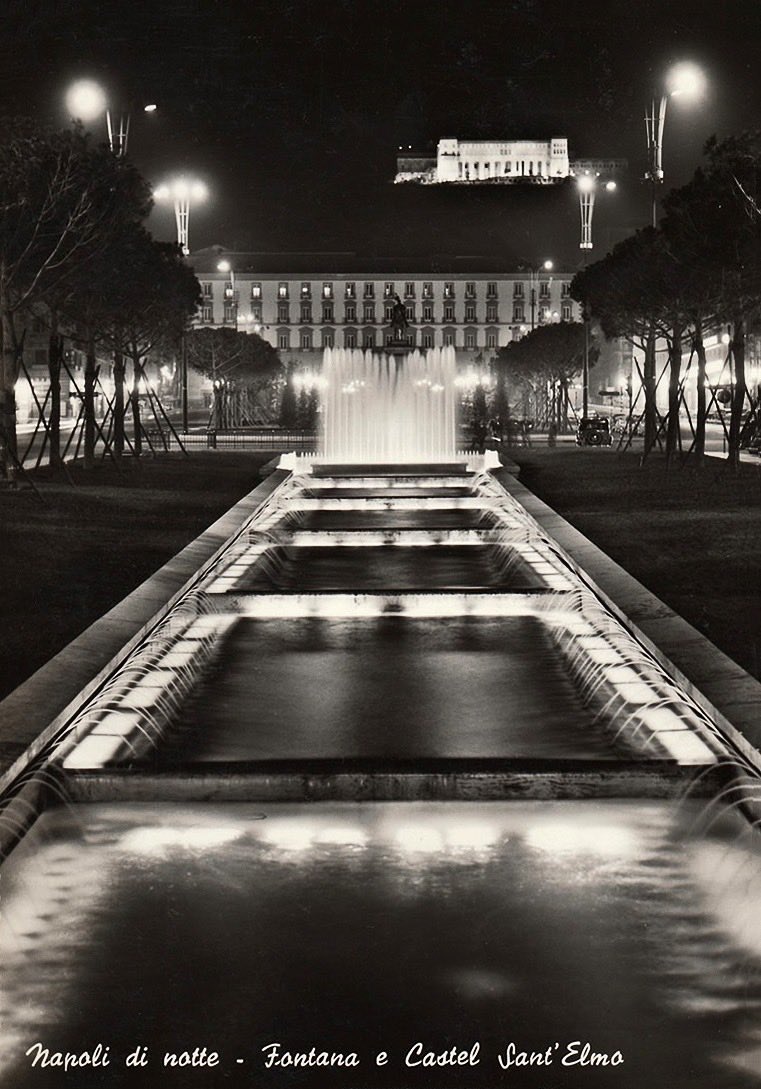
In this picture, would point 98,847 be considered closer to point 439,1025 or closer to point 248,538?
point 439,1025

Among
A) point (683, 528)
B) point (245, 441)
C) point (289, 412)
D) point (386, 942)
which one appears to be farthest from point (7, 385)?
point (289, 412)

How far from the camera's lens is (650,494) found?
2714cm

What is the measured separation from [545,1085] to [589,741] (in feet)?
15.6

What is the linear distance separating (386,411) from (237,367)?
44.1 metres

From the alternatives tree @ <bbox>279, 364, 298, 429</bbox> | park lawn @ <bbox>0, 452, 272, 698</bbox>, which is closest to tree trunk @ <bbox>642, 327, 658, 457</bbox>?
park lawn @ <bbox>0, 452, 272, 698</bbox>

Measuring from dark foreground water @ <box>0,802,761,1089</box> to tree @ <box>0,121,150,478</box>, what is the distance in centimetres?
1894

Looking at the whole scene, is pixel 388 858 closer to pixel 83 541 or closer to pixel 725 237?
pixel 83 541

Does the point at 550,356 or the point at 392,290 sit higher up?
the point at 392,290

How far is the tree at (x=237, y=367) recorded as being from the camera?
86688 mm

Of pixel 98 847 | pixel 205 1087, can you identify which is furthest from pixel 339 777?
pixel 205 1087

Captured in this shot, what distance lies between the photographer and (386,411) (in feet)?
171

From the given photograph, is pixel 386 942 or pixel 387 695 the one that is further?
pixel 387 695

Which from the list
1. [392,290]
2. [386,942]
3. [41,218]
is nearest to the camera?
[386,942]

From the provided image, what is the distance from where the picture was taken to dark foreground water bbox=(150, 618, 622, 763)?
9.70m
